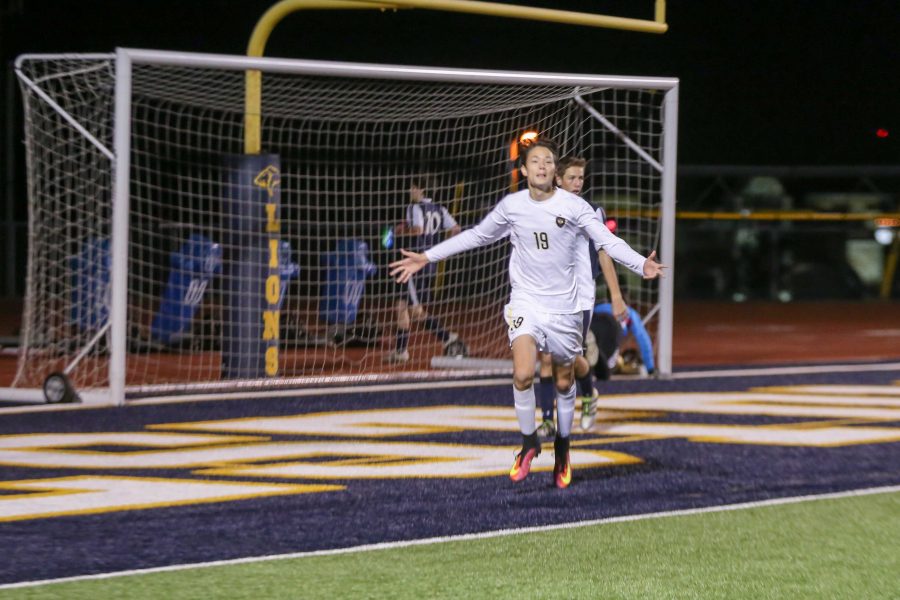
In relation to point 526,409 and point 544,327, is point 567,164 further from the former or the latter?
point 526,409

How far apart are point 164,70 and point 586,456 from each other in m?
6.68

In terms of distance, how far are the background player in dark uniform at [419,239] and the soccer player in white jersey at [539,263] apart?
6105mm

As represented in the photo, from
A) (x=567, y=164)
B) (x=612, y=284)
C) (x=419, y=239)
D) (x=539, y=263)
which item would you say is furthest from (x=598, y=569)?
(x=419, y=239)

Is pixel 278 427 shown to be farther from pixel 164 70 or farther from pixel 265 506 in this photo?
pixel 164 70

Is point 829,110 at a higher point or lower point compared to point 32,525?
higher

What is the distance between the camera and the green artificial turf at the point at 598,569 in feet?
18.7

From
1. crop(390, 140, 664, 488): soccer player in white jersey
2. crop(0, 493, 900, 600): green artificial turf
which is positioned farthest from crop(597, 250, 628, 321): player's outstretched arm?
crop(0, 493, 900, 600): green artificial turf

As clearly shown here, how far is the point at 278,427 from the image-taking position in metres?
11.0

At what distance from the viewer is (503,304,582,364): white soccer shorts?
27.3ft

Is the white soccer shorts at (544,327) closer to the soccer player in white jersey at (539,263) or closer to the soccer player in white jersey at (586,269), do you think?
the soccer player in white jersey at (539,263)

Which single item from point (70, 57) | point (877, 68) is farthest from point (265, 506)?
point (877, 68)

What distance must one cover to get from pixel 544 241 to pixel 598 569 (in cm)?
253

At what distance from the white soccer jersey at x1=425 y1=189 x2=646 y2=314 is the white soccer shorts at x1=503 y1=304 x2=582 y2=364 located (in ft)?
0.14

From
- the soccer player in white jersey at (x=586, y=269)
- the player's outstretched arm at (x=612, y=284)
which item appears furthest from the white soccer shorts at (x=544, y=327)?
the player's outstretched arm at (x=612, y=284)
